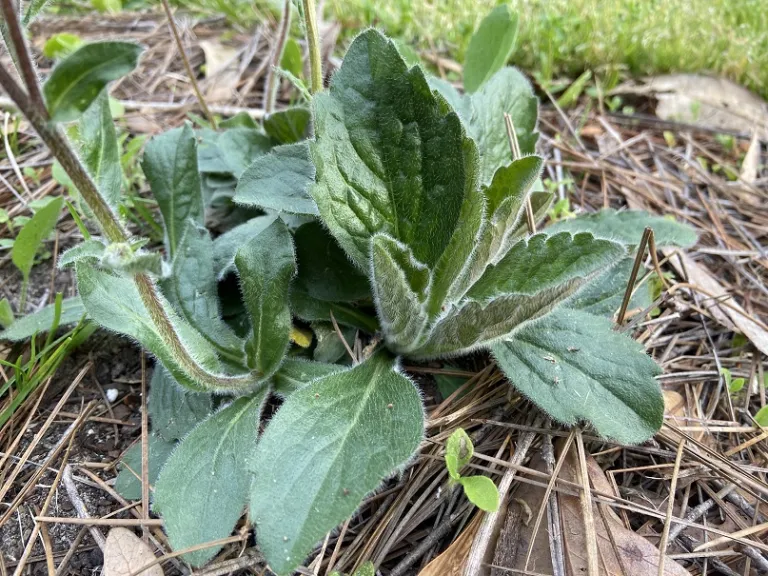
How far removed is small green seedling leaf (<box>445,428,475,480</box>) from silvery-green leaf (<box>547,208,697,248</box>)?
0.78 metres

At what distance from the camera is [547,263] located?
1.51 m

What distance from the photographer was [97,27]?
345 centimetres

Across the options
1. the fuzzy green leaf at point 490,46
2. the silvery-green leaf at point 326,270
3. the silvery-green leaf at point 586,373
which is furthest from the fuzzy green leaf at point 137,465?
the fuzzy green leaf at point 490,46

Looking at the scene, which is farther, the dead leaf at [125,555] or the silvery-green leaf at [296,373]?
the silvery-green leaf at [296,373]

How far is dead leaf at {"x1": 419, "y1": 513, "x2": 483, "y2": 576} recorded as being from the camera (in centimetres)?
130

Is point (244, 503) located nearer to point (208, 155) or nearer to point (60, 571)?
point (60, 571)

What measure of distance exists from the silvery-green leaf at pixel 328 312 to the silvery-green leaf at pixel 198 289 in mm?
204

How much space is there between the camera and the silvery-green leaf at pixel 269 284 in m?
1.59

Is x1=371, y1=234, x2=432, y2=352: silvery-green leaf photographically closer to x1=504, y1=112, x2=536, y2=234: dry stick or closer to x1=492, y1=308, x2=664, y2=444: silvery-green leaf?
x1=492, y1=308, x2=664, y2=444: silvery-green leaf

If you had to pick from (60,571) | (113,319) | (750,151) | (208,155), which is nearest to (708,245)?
(750,151)

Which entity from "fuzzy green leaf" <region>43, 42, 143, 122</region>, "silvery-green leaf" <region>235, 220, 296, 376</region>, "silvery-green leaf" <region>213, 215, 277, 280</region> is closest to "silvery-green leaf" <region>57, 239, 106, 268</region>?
"fuzzy green leaf" <region>43, 42, 143, 122</region>

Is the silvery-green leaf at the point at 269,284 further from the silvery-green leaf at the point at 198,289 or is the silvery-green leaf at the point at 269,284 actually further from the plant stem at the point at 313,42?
the plant stem at the point at 313,42

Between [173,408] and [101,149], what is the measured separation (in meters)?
0.72

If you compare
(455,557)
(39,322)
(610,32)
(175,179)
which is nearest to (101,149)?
(175,179)
